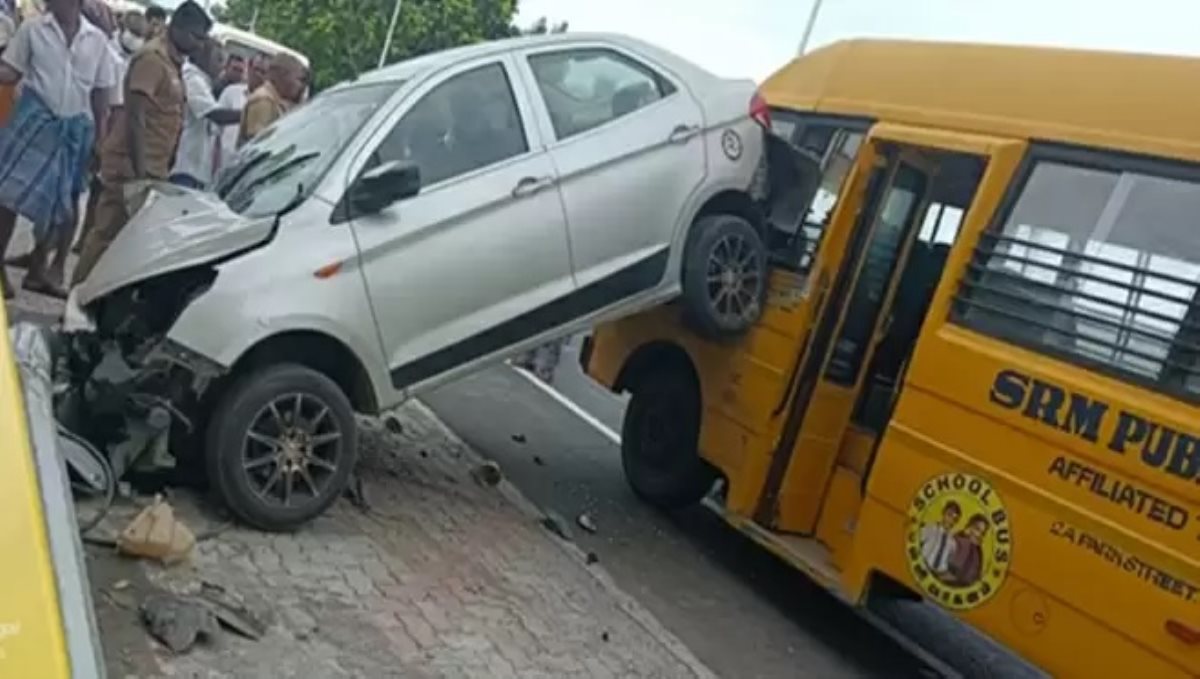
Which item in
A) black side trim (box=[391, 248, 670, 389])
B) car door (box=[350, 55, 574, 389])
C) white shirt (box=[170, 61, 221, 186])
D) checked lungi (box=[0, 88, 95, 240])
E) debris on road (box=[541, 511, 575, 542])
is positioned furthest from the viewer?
white shirt (box=[170, 61, 221, 186])

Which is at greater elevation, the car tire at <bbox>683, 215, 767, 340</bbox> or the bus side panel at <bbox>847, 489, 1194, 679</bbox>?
the car tire at <bbox>683, 215, 767, 340</bbox>

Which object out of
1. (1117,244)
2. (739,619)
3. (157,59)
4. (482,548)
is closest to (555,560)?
(482,548)

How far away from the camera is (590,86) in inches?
284

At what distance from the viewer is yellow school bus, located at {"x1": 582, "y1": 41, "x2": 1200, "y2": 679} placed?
5.14 metres

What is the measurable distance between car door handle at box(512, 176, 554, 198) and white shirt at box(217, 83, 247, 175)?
4610mm

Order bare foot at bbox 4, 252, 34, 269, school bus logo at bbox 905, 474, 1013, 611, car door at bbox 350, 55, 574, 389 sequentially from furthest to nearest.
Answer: bare foot at bbox 4, 252, 34, 269 < car door at bbox 350, 55, 574, 389 < school bus logo at bbox 905, 474, 1013, 611

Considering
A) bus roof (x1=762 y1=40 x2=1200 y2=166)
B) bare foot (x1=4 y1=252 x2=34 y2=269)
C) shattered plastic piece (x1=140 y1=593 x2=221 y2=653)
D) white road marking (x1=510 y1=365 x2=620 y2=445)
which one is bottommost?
white road marking (x1=510 y1=365 x2=620 y2=445)

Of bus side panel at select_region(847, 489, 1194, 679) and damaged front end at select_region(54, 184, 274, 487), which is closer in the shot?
bus side panel at select_region(847, 489, 1194, 679)

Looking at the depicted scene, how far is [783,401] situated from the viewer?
7012 mm

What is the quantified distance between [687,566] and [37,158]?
184 inches

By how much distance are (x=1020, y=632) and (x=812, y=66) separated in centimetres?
372

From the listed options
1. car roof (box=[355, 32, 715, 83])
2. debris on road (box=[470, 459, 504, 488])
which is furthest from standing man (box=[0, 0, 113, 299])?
debris on road (box=[470, 459, 504, 488])

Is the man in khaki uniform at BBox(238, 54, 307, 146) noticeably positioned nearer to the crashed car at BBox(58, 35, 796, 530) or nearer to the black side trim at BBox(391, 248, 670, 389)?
the crashed car at BBox(58, 35, 796, 530)

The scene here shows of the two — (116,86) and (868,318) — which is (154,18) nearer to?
(116,86)
